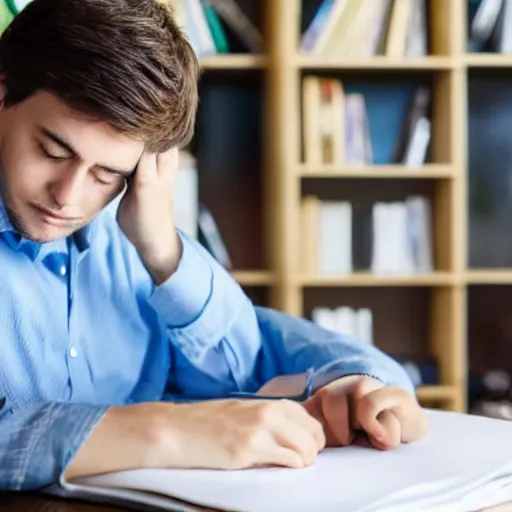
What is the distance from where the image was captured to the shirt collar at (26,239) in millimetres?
858

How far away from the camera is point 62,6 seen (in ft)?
2.78

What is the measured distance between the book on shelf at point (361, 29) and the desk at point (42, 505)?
219cm

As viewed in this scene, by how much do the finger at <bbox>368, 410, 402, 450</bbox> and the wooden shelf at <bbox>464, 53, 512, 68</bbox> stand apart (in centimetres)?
212

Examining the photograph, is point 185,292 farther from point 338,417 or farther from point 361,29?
point 361,29

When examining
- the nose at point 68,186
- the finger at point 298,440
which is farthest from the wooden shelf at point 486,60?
the finger at point 298,440

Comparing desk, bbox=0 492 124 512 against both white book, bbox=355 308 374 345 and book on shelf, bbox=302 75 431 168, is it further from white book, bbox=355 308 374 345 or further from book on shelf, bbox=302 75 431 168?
white book, bbox=355 308 374 345

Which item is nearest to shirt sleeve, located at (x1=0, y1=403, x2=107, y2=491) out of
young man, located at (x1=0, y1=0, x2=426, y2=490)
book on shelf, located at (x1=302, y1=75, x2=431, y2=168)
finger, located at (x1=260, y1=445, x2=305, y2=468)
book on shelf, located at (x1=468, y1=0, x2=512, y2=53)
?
young man, located at (x1=0, y1=0, x2=426, y2=490)

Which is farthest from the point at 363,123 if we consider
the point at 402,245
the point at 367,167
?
the point at 402,245

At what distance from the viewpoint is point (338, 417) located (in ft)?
2.54

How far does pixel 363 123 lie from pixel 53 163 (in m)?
2.03

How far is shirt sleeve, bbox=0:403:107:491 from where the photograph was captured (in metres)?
0.67

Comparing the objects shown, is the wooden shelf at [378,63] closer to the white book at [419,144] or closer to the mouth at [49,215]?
the white book at [419,144]

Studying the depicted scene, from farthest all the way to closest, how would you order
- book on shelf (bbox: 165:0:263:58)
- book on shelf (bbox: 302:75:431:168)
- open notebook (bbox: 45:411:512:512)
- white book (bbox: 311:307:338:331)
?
white book (bbox: 311:307:338:331)
book on shelf (bbox: 302:75:431:168)
book on shelf (bbox: 165:0:263:58)
open notebook (bbox: 45:411:512:512)

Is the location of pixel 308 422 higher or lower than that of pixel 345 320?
higher
